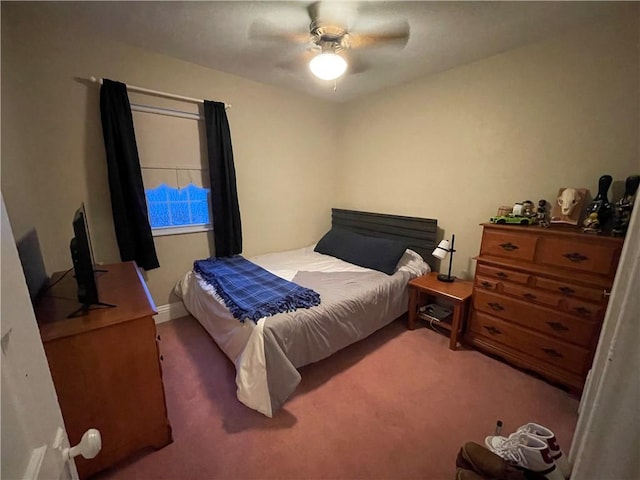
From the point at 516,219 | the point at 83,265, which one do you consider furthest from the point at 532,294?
the point at 83,265

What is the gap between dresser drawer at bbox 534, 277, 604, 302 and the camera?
1.66 m

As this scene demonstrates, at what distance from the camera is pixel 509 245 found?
198 cm

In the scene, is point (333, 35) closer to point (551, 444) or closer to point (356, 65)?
point (356, 65)

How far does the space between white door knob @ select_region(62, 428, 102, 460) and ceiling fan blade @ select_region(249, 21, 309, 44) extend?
2.28 m

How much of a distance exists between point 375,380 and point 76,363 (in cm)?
175

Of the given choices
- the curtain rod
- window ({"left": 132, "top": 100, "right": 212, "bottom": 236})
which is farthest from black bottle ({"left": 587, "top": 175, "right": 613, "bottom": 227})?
window ({"left": 132, "top": 100, "right": 212, "bottom": 236})

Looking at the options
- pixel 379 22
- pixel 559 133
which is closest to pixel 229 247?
pixel 379 22

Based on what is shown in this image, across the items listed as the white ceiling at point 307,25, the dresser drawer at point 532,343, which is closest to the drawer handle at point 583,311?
the dresser drawer at point 532,343

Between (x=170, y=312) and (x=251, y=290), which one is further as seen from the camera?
(x=170, y=312)

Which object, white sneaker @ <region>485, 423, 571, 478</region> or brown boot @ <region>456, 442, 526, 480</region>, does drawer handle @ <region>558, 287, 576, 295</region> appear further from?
brown boot @ <region>456, 442, 526, 480</region>

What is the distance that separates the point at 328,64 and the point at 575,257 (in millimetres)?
2086

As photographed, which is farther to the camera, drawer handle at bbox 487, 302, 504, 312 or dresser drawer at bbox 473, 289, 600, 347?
drawer handle at bbox 487, 302, 504, 312

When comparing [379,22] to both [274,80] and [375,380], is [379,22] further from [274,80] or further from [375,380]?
[375,380]

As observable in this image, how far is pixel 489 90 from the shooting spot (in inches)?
91.4
